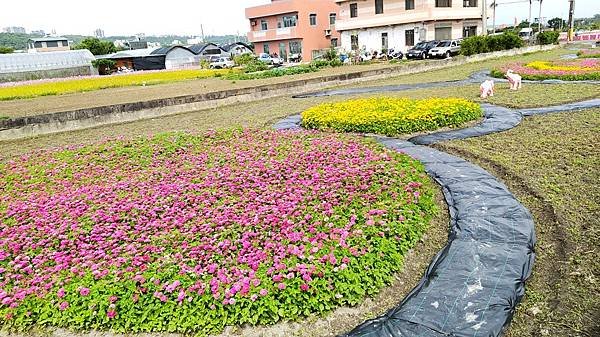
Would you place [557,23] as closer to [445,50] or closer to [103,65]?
[445,50]

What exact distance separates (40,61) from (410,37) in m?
34.1

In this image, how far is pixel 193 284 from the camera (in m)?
3.93

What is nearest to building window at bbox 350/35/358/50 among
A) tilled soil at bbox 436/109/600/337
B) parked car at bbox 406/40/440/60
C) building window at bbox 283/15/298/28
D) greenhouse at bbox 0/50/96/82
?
building window at bbox 283/15/298/28

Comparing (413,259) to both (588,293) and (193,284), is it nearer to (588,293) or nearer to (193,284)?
(588,293)

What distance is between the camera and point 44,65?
40.2 meters

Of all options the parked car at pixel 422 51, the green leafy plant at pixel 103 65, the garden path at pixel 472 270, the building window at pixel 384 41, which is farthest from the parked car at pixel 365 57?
the garden path at pixel 472 270

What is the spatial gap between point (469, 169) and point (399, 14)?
3411 centimetres

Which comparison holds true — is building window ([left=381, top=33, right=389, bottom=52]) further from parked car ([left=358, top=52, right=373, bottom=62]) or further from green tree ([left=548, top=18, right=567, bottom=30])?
green tree ([left=548, top=18, right=567, bottom=30])

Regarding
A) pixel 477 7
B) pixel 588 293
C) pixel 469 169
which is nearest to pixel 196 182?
pixel 469 169

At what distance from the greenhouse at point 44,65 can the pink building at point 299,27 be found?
19.0 m

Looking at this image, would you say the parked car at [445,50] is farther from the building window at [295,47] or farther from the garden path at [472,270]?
the garden path at [472,270]

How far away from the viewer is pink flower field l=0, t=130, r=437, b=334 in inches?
150

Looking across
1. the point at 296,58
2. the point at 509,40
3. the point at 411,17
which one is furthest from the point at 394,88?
the point at 296,58

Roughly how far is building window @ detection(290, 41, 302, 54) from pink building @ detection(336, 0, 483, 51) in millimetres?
5681
